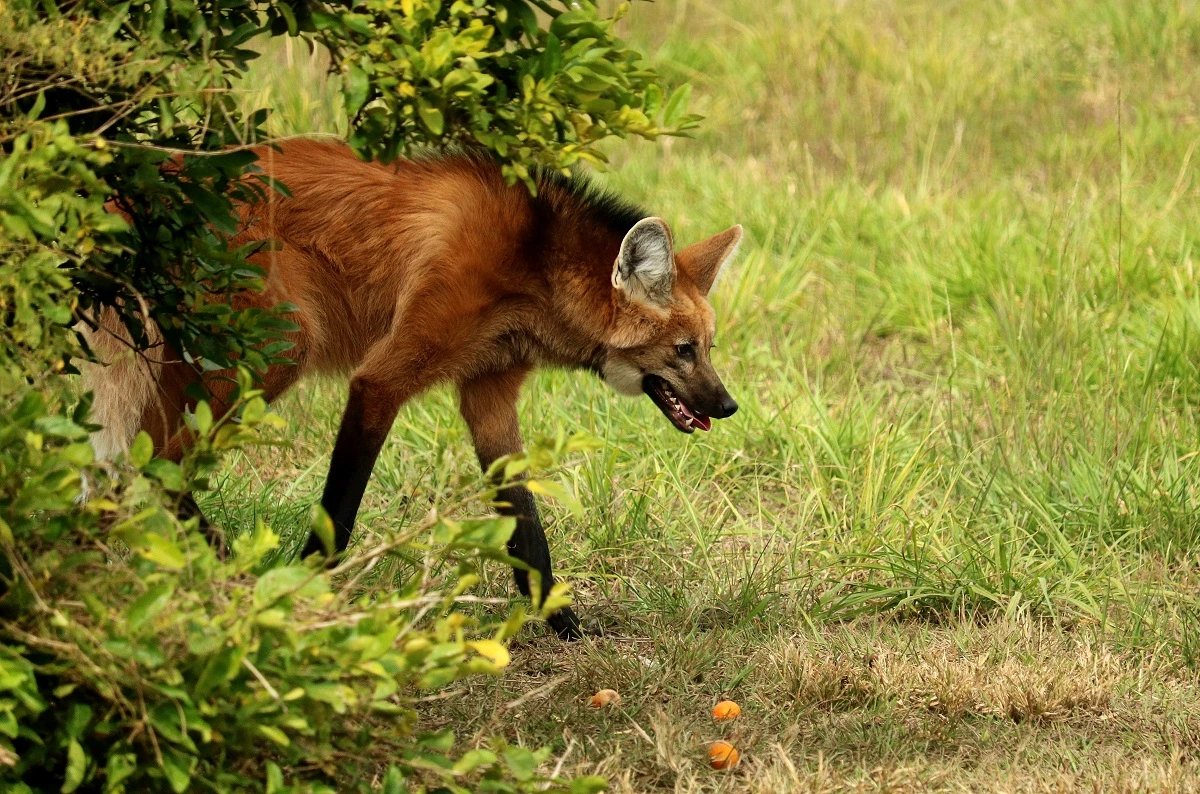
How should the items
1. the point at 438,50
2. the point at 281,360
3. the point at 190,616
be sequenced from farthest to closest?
the point at 281,360, the point at 438,50, the point at 190,616

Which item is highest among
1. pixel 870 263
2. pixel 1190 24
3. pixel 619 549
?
pixel 1190 24

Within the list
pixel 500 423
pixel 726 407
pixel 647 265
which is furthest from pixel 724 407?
pixel 500 423

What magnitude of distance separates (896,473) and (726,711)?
1.39m

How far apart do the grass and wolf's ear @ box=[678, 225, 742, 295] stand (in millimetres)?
579

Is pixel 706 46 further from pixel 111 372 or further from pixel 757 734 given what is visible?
pixel 757 734

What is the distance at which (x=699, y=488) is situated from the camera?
13.8 ft

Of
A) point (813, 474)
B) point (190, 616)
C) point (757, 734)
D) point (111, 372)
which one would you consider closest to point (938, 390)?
point (813, 474)

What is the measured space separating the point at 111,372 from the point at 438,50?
1859 millimetres

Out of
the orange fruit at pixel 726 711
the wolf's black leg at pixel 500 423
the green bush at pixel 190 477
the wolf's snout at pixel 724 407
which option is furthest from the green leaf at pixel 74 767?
the wolf's snout at pixel 724 407

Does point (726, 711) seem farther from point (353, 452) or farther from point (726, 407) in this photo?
point (353, 452)

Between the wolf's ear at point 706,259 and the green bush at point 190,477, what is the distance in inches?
59.3

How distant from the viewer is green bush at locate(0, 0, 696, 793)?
187 cm

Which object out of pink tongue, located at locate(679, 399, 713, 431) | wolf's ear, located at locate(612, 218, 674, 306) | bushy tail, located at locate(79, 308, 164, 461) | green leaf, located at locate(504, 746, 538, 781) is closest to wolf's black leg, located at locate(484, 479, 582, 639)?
pink tongue, located at locate(679, 399, 713, 431)

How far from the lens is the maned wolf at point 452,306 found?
3.43m
